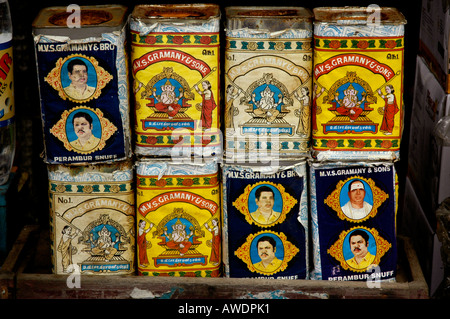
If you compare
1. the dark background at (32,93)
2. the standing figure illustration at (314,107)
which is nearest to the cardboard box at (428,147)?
the dark background at (32,93)

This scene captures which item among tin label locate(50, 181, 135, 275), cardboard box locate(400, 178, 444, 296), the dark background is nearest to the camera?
tin label locate(50, 181, 135, 275)

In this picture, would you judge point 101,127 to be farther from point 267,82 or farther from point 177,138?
point 267,82

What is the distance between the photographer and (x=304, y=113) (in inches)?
111

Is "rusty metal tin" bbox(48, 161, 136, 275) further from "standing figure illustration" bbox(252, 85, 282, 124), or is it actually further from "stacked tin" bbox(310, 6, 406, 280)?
"stacked tin" bbox(310, 6, 406, 280)

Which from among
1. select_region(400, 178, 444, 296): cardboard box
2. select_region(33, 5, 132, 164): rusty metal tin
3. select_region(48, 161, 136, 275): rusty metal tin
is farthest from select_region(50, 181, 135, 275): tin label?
select_region(400, 178, 444, 296): cardboard box

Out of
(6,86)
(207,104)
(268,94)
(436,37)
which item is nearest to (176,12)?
(207,104)

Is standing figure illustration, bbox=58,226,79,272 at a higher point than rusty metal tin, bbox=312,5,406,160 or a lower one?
lower

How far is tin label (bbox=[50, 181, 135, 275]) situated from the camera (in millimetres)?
2887

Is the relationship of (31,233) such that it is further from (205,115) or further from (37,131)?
(205,115)

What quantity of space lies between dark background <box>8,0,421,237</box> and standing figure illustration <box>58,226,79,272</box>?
0.44m

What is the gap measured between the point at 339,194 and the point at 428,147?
0.67 m

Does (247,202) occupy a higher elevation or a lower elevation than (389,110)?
lower

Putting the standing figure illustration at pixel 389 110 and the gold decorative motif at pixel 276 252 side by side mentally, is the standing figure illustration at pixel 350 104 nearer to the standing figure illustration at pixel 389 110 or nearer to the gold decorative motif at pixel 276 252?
the standing figure illustration at pixel 389 110

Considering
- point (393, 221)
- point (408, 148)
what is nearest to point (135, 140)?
point (393, 221)
